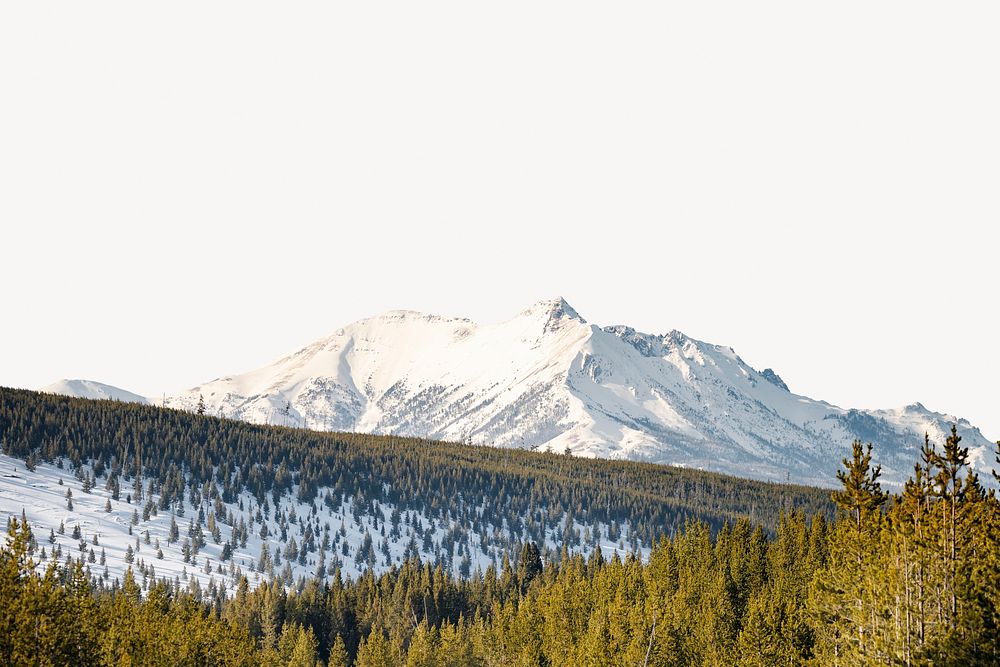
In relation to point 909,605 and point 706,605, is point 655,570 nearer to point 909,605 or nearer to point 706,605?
point 706,605

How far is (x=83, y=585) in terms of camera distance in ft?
224

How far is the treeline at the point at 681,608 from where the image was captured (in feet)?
157

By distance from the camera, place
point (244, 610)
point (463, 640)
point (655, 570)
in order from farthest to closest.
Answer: point (244, 610) < point (463, 640) < point (655, 570)

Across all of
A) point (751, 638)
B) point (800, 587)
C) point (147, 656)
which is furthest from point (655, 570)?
point (147, 656)

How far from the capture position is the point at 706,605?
96.4m

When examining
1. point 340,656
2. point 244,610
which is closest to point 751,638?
point 340,656

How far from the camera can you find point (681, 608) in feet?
322

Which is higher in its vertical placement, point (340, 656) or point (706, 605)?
point (706, 605)

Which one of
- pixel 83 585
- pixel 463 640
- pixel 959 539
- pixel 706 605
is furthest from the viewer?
pixel 463 640

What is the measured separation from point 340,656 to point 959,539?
78.3 m

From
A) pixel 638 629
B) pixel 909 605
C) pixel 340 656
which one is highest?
pixel 909 605

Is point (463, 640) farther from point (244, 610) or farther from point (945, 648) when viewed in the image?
point (945, 648)

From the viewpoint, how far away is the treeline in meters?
47.9

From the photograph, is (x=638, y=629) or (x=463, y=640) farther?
(x=463, y=640)
